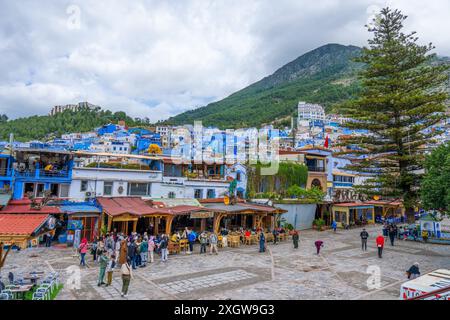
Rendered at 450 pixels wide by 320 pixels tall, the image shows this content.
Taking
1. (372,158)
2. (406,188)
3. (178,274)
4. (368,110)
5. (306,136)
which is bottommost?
(178,274)

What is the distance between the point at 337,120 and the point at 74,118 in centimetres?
12677

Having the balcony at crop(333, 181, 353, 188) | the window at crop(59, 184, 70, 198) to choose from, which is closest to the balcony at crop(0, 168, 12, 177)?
the window at crop(59, 184, 70, 198)

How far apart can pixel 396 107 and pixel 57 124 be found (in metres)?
118

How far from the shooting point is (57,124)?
115 m

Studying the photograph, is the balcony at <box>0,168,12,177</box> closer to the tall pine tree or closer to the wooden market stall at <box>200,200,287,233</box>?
the wooden market stall at <box>200,200,287,233</box>

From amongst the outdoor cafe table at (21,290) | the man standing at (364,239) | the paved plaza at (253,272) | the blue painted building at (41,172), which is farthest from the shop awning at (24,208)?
the man standing at (364,239)

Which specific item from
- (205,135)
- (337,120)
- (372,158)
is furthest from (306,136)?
(372,158)

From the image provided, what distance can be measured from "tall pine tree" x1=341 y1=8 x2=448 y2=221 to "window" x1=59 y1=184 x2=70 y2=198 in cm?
2463

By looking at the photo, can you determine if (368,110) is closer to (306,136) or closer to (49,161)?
(49,161)

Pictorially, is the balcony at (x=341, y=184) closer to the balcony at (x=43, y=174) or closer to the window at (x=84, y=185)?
the window at (x=84, y=185)

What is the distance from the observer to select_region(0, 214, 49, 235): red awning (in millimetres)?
8922

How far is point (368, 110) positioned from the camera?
28.3m

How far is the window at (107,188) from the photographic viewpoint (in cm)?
2344

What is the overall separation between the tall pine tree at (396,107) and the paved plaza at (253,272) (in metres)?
7.60
